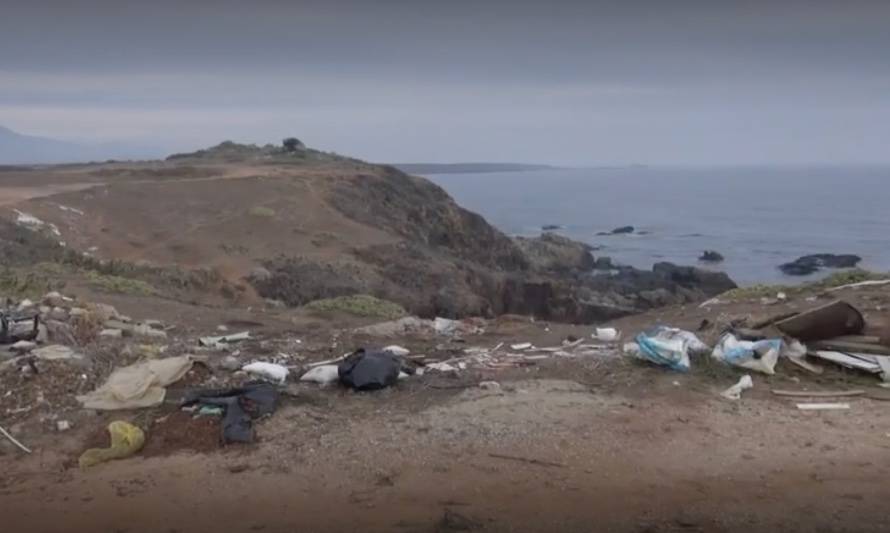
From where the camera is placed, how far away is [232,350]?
332 inches

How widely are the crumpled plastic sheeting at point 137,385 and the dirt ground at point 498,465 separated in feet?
0.57

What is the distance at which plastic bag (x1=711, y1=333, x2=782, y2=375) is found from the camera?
7.61 m

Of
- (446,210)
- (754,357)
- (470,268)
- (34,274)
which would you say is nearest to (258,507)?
(754,357)

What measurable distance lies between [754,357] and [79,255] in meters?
13.6

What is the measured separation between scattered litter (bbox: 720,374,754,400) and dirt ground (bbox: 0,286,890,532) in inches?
2.7

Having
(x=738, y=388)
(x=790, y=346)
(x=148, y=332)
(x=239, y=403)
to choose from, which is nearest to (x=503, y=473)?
(x=239, y=403)

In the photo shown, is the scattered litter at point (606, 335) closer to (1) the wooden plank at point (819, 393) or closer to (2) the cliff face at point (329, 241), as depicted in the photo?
(1) the wooden plank at point (819, 393)

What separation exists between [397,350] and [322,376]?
1.14 metres

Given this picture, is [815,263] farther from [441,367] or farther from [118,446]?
[118,446]

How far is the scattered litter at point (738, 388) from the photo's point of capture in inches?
280

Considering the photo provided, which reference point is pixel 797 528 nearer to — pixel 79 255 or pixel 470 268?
pixel 79 255

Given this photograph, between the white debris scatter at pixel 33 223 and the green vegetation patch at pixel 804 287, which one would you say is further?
the white debris scatter at pixel 33 223

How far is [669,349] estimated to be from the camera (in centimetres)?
770

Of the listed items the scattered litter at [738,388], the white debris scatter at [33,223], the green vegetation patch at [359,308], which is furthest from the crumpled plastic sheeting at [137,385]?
the white debris scatter at [33,223]
